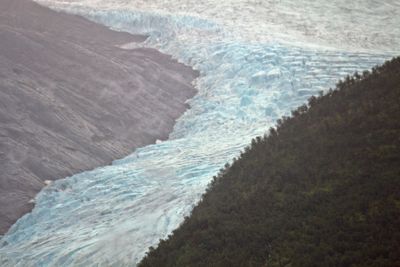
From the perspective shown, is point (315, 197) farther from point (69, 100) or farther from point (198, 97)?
point (198, 97)

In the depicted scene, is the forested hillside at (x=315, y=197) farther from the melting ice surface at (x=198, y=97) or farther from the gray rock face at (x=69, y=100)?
the gray rock face at (x=69, y=100)

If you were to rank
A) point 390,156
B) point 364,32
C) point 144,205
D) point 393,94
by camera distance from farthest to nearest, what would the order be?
point 364,32 → point 144,205 → point 393,94 → point 390,156

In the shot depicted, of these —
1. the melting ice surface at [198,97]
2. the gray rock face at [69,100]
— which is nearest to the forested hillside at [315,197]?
the melting ice surface at [198,97]

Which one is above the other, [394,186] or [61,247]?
[394,186]

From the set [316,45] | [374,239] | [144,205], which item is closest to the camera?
[374,239]

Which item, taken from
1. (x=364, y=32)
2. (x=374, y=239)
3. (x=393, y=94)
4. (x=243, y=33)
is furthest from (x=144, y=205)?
(x=364, y=32)

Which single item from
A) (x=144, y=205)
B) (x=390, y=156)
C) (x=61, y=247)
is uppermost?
(x=390, y=156)

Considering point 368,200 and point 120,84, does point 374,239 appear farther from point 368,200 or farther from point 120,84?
point 120,84
